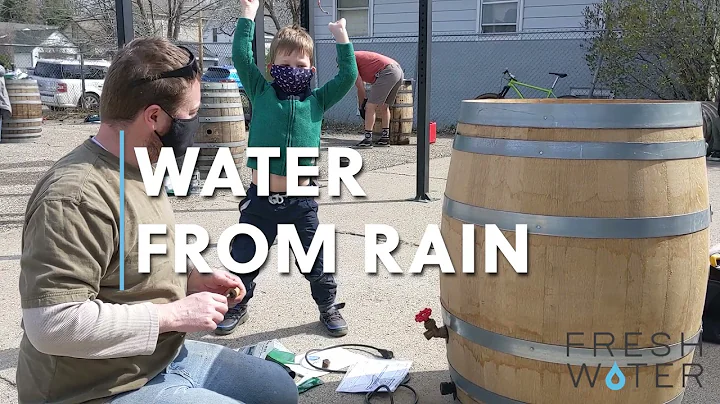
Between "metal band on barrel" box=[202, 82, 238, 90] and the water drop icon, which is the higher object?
"metal band on barrel" box=[202, 82, 238, 90]

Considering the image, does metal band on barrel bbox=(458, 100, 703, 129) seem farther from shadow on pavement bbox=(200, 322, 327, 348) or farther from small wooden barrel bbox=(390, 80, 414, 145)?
small wooden barrel bbox=(390, 80, 414, 145)

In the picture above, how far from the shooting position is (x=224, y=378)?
2.36 meters

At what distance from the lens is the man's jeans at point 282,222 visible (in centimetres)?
362

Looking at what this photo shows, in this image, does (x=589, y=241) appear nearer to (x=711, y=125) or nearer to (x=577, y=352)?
(x=577, y=352)

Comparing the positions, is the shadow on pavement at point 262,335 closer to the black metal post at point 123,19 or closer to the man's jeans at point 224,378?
the man's jeans at point 224,378

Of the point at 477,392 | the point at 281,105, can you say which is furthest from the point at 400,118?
the point at 477,392

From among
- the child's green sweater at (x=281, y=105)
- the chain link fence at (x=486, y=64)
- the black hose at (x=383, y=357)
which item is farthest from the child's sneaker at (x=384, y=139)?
the black hose at (x=383, y=357)

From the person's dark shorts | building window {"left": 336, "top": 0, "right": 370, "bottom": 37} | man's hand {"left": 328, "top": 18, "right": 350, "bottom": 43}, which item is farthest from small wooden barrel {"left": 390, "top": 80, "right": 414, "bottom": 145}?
man's hand {"left": 328, "top": 18, "right": 350, "bottom": 43}

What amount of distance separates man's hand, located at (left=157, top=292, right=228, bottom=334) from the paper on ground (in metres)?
1.32

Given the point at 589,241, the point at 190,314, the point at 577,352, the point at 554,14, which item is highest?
the point at 554,14

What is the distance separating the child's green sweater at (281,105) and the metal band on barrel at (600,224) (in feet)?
5.04

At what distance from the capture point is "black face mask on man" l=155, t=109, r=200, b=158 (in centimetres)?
200

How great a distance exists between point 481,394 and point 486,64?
13401 millimetres

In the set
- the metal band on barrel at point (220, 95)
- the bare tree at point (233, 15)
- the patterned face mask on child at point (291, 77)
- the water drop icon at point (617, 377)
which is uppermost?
the bare tree at point (233, 15)
